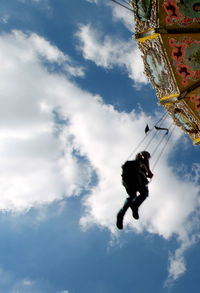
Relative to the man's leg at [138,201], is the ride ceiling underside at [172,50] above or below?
above

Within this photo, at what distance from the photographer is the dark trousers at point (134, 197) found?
21.9 ft

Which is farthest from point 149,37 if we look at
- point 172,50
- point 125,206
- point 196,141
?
point 196,141

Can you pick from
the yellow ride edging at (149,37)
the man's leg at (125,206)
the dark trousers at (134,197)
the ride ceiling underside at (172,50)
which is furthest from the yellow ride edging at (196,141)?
the man's leg at (125,206)

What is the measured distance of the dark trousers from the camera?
6668 millimetres

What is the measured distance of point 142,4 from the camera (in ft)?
24.5

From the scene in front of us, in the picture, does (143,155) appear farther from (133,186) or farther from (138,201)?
(138,201)

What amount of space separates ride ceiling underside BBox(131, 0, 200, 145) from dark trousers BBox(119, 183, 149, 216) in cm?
328

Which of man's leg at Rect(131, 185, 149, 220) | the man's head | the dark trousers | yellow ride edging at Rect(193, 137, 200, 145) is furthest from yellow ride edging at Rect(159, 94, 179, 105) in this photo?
man's leg at Rect(131, 185, 149, 220)

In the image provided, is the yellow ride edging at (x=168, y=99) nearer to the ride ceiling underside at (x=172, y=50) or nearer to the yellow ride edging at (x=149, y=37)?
the ride ceiling underside at (x=172, y=50)

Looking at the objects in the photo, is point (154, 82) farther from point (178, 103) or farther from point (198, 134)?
point (198, 134)

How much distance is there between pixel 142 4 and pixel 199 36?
1.59 m

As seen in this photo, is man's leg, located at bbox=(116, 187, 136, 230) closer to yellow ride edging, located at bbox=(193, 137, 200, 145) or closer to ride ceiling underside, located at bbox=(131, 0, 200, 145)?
ride ceiling underside, located at bbox=(131, 0, 200, 145)

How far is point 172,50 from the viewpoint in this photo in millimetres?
8062

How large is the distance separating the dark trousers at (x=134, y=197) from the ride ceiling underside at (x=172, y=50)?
3.28 m
